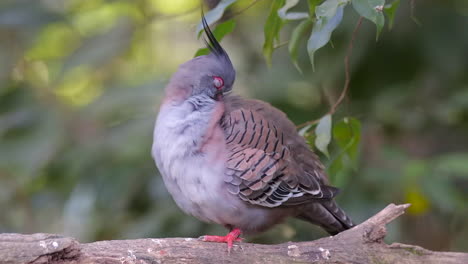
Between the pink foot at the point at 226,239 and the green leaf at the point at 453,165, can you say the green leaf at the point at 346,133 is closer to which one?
the pink foot at the point at 226,239

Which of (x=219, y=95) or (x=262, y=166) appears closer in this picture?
(x=262, y=166)

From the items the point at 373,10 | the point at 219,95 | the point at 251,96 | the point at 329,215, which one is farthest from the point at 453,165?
the point at 373,10

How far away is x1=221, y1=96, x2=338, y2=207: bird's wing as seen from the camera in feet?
9.70

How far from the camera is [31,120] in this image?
4.34 meters

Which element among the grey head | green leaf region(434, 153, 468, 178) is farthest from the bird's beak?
green leaf region(434, 153, 468, 178)

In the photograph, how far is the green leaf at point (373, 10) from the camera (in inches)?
92.3

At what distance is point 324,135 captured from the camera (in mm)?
2793

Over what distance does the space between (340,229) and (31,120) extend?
Answer: 7.07ft

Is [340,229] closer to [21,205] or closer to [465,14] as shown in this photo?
[465,14]

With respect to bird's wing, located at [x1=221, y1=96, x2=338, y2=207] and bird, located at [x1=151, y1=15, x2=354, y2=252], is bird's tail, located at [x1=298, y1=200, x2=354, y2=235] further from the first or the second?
bird's wing, located at [x1=221, y1=96, x2=338, y2=207]

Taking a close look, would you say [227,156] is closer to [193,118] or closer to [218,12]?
[193,118]

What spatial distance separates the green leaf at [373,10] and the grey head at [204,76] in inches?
36.2

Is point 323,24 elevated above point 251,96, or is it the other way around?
point 251,96

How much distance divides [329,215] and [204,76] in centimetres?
91
